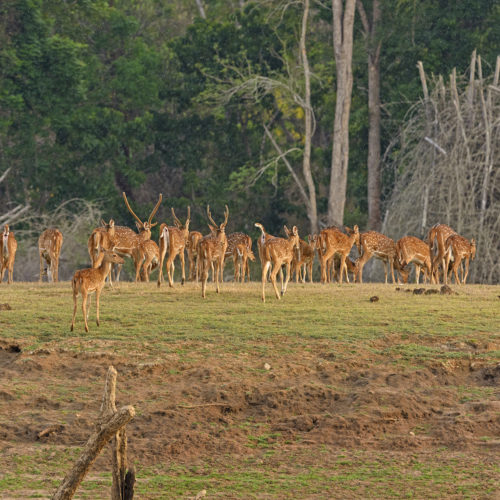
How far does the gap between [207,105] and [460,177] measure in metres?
13.2

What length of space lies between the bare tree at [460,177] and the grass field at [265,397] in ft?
36.0

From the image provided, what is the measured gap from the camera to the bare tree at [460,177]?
2603 centimetres

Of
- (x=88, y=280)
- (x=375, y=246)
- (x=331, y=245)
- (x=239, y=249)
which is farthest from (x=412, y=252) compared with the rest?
(x=88, y=280)

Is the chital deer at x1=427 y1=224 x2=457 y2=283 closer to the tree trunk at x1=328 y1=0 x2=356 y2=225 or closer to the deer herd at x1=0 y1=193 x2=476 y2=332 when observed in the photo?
the deer herd at x1=0 y1=193 x2=476 y2=332

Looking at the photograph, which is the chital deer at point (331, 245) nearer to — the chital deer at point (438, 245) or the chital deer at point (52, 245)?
the chital deer at point (438, 245)

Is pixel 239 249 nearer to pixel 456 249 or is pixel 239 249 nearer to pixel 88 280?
pixel 456 249

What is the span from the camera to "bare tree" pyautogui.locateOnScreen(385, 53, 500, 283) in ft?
85.4

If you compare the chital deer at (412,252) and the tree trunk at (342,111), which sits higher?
the tree trunk at (342,111)

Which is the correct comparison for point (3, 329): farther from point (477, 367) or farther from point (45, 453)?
point (477, 367)

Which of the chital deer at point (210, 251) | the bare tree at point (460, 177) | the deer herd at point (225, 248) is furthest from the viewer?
the bare tree at point (460, 177)

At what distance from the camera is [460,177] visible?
2627cm

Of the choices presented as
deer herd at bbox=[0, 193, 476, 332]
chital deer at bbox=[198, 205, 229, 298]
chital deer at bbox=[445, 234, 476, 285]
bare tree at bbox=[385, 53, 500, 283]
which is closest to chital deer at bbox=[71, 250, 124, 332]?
chital deer at bbox=[198, 205, 229, 298]

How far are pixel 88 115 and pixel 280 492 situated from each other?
27773mm

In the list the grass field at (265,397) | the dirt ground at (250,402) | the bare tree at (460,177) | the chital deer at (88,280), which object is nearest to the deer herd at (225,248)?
the grass field at (265,397)
